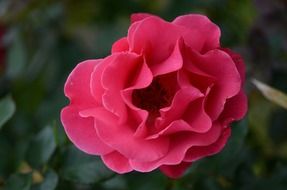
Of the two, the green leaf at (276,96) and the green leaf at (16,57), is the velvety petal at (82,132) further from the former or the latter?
the green leaf at (16,57)

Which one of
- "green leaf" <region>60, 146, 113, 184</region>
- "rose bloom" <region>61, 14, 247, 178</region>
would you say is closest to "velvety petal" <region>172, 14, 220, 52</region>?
"rose bloom" <region>61, 14, 247, 178</region>

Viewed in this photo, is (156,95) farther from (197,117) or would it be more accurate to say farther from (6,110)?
(6,110)

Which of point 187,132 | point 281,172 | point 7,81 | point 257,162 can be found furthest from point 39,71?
point 187,132

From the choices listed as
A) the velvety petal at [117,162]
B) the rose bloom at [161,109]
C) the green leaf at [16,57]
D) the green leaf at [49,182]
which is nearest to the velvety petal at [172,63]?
the rose bloom at [161,109]

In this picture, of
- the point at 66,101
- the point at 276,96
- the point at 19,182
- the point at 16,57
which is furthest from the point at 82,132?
the point at 16,57

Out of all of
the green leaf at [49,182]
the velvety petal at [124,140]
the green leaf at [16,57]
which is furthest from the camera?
the green leaf at [16,57]
